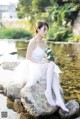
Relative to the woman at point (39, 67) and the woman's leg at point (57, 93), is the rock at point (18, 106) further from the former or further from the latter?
the woman's leg at point (57, 93)

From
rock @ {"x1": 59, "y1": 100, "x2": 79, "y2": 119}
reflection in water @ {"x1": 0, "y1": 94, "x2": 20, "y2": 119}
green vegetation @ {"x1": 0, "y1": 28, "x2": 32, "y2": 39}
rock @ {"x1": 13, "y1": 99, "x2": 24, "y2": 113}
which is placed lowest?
green vegetation @ {"x1": 0, "y1": 28, "x2": 32, "y2": 39}

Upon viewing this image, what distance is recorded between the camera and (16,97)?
6.81m

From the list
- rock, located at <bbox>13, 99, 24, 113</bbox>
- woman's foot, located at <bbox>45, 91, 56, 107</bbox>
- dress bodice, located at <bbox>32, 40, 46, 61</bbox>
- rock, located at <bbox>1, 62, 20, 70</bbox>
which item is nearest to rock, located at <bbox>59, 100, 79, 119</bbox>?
woman's foot, located at <bbox>45, 91, 56, 107</bbox>

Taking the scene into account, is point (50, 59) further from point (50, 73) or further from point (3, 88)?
point (3, 88)

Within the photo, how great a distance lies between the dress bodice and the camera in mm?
6527

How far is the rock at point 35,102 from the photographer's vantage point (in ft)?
19.4

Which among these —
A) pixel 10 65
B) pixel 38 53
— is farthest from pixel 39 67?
pixel 10 65

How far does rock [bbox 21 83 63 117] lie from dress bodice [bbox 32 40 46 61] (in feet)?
2.12

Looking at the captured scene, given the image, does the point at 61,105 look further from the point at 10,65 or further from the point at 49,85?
the point at 10,65

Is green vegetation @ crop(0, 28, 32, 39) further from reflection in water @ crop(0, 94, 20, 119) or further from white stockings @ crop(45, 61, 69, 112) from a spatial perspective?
white stockings @ crop(45, 61, 69, 112)

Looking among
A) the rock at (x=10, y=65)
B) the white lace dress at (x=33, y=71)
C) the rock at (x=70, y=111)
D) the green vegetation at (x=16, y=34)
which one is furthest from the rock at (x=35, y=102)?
the green vegetation at (x=16, y=34)

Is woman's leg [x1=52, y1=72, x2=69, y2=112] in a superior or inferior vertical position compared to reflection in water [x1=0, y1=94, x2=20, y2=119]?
superior

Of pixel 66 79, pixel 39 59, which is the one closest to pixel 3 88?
pixel 39 59

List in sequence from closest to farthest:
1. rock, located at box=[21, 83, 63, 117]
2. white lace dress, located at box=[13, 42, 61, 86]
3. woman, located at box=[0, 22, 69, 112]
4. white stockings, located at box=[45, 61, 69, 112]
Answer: rock, located at box=[21, 83, 63, 117]
white stockings, located at box=[45, 61, 69, 112]
woman, located at box=[0, 22, 69, 112]
white lace dress, located at box=[13, 42, 61, 86]
